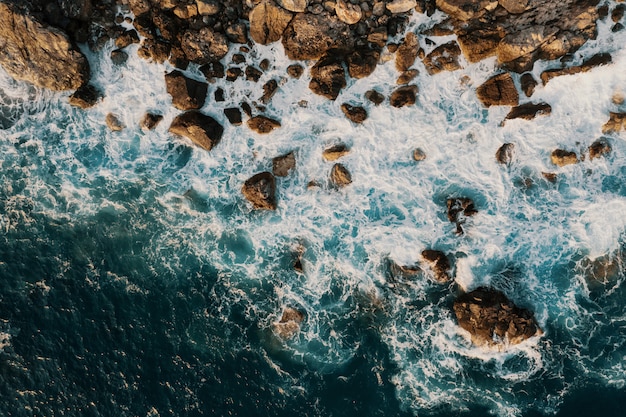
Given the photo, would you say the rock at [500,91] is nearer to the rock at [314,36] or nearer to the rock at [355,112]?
the rock at [355,112]

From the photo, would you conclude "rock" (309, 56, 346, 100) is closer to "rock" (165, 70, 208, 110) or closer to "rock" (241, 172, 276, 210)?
"rock" (241, 172, 276, 210)

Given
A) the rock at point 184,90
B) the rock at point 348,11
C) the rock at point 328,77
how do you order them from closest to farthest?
the rock at point 348,11
the rock at point 328,77
the rock at point 184,90

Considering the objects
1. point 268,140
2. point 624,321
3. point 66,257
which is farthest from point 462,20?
point 66,257

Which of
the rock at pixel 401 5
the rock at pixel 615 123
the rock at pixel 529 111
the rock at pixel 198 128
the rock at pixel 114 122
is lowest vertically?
the rock at pixel 615 123

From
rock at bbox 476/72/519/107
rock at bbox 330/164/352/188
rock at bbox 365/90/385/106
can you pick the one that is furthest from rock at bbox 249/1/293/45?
rock at bbox 476/72/519/107

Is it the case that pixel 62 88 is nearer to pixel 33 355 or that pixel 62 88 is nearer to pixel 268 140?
pixel 268 140

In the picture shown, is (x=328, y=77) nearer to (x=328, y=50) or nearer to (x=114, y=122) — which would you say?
(x=328, y=50)

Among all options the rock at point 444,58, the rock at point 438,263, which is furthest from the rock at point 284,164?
the rock at point 444,58
